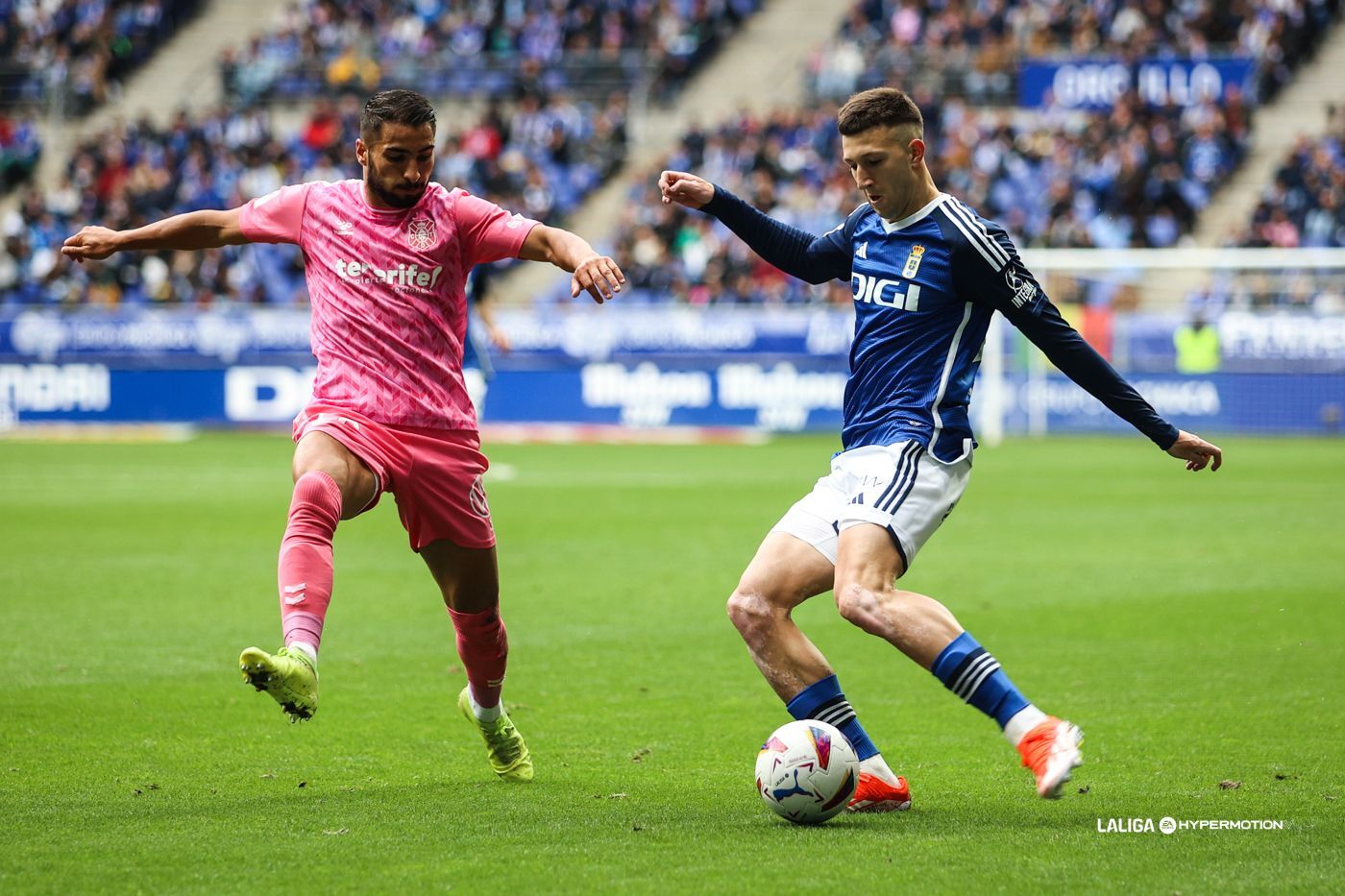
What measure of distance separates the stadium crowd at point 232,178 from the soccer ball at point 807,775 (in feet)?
86.4

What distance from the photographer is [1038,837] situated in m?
4.75

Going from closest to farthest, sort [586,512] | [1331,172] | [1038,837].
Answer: [1038,837] < [586,512] < [1331,172]

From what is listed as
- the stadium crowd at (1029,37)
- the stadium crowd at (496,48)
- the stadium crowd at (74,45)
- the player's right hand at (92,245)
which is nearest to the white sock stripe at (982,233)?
the player's right hand at (92,245)

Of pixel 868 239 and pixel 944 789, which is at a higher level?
pixel 868 239

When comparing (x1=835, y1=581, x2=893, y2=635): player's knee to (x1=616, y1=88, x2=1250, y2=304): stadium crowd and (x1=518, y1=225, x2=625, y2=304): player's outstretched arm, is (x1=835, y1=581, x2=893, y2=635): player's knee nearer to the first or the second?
(x1=518, y1=225, x2=625, y2=304): player's outstretched arm

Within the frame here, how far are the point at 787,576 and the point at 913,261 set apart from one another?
104 centimetres

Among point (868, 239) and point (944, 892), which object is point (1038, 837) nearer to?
point (944, 892)

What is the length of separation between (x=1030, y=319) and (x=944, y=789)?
153cm

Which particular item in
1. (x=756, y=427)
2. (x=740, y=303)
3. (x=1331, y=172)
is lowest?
(x=756, y=427)

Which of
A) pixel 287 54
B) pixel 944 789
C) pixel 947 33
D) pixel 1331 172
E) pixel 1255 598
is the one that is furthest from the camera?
pixel 287 54

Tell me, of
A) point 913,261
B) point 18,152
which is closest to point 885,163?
point 913,261

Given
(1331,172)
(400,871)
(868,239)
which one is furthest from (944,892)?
(1331,172)

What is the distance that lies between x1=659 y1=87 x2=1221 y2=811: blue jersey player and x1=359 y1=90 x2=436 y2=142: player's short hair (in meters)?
1.33

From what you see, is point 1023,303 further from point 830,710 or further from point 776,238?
point 830,710
